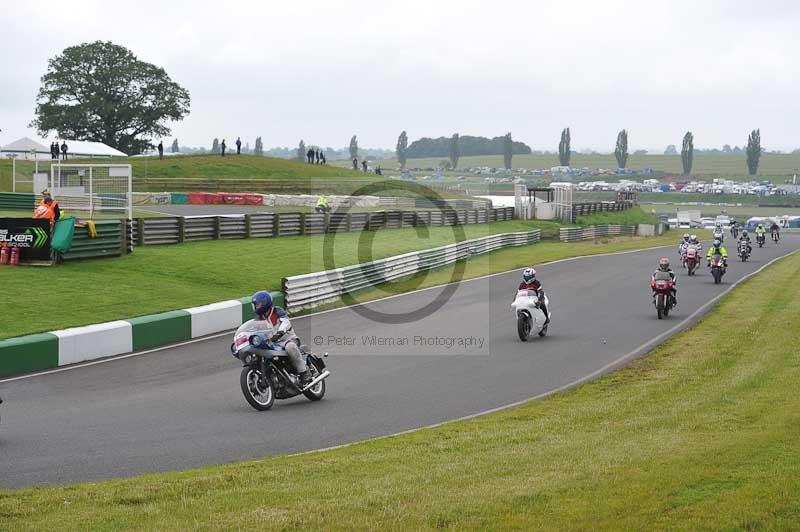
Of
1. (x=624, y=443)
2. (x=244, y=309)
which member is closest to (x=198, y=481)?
(x=624, y=443)

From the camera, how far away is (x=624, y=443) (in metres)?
10.2

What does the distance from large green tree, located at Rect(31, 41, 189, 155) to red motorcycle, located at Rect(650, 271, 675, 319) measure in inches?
3116

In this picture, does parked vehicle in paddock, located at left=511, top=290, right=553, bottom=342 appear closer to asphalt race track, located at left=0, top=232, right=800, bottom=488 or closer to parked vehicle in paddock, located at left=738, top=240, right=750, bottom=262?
asphalt race track, located at left=0, top=232, right=800, bottom=488

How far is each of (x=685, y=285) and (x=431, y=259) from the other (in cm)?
872

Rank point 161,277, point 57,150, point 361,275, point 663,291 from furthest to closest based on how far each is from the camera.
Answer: point 57,150 → point 361,275 → point 161,277 → point 663,291

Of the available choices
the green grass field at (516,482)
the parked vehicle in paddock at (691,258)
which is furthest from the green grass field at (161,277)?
the parked vehicle in paddock at (691,258)

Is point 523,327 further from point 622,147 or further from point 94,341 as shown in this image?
point 622,147

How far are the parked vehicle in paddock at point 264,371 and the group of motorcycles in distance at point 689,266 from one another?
12.6 meters

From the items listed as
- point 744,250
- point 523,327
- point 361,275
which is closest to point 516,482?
point 523,327

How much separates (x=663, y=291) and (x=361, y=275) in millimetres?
8751

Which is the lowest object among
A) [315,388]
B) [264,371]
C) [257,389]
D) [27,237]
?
[315,388]

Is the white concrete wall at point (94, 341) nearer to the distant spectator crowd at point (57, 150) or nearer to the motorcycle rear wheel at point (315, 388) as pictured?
the motorcycle rear wheel at point (315, 388)

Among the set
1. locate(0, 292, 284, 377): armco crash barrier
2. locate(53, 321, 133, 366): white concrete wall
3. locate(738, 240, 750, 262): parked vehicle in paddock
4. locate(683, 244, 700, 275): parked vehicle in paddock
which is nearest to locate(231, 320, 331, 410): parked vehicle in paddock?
locate(0, 292, 284, 377): armco crash barrier

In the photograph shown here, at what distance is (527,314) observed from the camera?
2055 centimetres
